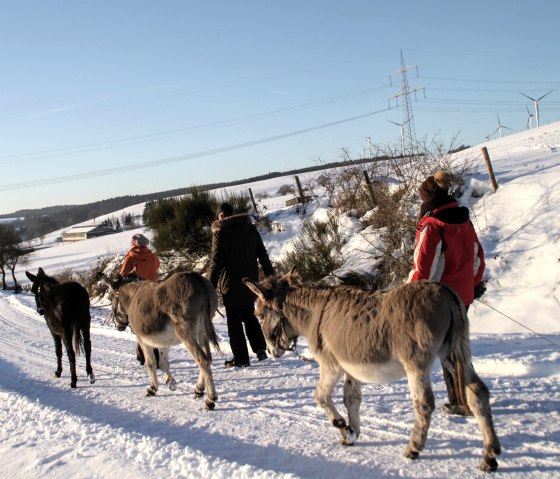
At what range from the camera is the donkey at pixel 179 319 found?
5539mm

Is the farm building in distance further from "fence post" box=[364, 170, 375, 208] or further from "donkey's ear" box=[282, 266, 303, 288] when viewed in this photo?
"donkey's ear" box=[282, 266, 303, 288]

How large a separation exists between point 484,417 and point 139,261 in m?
5.80

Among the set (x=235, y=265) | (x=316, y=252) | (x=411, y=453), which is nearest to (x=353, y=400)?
(x=411, y=453)

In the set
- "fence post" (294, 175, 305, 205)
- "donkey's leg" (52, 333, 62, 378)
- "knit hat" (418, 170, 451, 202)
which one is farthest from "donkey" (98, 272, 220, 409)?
"fence post" (294, 175, 305, 205)

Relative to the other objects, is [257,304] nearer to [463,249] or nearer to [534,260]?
[463,249]

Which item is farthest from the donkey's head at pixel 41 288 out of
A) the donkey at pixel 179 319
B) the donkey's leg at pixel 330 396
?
the donkey's leg at pixel 330 396

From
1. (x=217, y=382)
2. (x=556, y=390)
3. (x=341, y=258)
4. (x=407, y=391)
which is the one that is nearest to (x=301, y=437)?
(x=407, y=391)

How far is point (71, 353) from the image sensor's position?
22.5 feet

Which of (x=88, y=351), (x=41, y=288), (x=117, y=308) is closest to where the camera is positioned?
(x=117, y=308)

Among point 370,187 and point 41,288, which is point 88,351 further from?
point 370,187

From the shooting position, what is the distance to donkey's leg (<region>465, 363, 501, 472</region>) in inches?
134

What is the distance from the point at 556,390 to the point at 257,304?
3193 millimetres

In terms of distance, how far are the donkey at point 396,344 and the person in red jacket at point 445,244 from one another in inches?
23.7

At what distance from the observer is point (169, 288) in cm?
574
